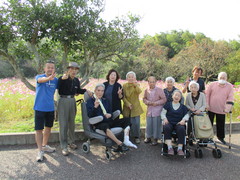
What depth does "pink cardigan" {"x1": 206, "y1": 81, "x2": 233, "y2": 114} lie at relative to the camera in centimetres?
442

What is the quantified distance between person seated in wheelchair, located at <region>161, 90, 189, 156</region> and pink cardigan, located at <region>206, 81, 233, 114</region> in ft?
2.78

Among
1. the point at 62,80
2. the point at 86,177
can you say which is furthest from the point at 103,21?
the point at 86,177

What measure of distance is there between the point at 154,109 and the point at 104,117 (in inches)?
48.6

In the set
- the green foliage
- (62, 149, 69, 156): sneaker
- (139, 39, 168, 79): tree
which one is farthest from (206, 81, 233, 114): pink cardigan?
the green foliage

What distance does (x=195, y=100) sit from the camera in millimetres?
4332

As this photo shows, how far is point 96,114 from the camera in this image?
398 cm

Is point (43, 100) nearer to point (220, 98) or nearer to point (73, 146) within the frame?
point (73, 146)

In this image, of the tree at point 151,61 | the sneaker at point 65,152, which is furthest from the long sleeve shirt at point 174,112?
the tree at point 151,61

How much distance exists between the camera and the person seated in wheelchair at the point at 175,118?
3.81 metres

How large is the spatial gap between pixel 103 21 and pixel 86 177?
3.77 m

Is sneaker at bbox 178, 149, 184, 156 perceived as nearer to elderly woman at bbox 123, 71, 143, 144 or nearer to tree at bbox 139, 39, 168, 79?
elderly woman at bbox 123, 71, 143, 144

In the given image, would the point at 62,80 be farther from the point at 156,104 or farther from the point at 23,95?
the point at 23,95

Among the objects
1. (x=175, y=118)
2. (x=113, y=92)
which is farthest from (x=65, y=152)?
(x=175, y=118)

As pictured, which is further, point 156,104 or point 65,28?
point 65,28
